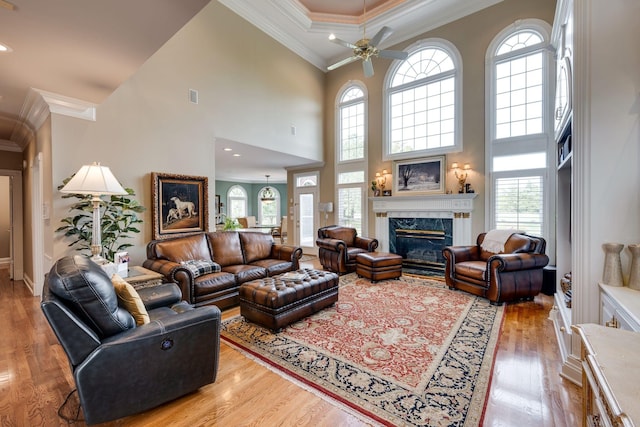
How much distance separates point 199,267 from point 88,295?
2.06 m

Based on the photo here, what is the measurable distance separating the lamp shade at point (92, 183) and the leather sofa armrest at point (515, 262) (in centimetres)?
447

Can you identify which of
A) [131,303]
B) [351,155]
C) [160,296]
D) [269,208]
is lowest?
[160,296]

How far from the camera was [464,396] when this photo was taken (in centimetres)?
188

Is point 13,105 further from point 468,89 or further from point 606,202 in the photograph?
point 468,89

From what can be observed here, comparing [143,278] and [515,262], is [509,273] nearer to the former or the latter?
[515,262]

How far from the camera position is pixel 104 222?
3.48 m

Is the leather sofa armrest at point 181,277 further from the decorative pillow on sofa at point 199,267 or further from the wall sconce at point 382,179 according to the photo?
the wall sconce at point 382,179

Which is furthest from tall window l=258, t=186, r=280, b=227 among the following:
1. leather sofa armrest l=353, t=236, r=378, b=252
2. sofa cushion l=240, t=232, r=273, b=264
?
sofa cushion l=240, t=232, r=273, b=264

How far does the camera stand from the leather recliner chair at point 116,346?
1.47 metres

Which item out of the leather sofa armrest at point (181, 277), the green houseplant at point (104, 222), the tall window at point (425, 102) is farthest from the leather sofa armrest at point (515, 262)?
the green houseplant at point (104, 222)

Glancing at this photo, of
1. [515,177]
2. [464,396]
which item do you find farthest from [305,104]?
[464,396]

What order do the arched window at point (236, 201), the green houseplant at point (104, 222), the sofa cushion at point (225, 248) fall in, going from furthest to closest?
1. the arched window at point (236, 201)
2. the sofa cushion at point (225, 248)
3. the green houseplant at point (104, 222)

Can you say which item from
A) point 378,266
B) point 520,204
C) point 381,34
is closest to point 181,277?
point 378,266

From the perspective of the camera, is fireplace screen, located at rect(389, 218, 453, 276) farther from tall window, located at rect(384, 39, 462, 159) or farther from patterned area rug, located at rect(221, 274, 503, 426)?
patterned area rug, located at rect(221, 274, 503, 426)
